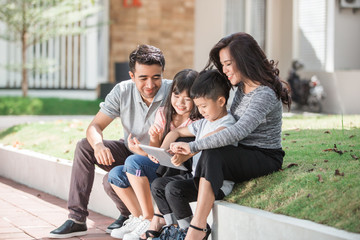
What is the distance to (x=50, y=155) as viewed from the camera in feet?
22.1

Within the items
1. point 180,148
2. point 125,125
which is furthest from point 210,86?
point 125,125

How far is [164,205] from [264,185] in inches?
25.3

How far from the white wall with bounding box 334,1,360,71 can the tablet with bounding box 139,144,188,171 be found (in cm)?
1116

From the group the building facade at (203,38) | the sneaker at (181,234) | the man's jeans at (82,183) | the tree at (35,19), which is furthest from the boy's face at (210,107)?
Result: the building facade at (203,38)

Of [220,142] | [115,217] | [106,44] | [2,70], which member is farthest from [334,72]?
[220,142]

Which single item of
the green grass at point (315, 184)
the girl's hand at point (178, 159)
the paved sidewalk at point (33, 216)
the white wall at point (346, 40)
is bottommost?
the paved sidewalk at point (33, 216)

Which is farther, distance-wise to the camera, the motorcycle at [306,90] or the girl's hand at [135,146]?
the motorcycle at [306,90]

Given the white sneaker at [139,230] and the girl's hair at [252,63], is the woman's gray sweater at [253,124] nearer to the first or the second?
the girl's hair at [252,63]

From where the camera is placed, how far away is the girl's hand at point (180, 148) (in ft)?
13.0

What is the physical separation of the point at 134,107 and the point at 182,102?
1.99 ft

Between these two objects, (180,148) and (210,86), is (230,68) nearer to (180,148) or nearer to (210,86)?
(210,86)

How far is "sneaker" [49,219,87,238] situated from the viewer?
4.56 metres

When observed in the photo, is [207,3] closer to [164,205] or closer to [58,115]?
[58,115]

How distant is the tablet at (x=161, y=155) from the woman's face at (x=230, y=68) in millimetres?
625
